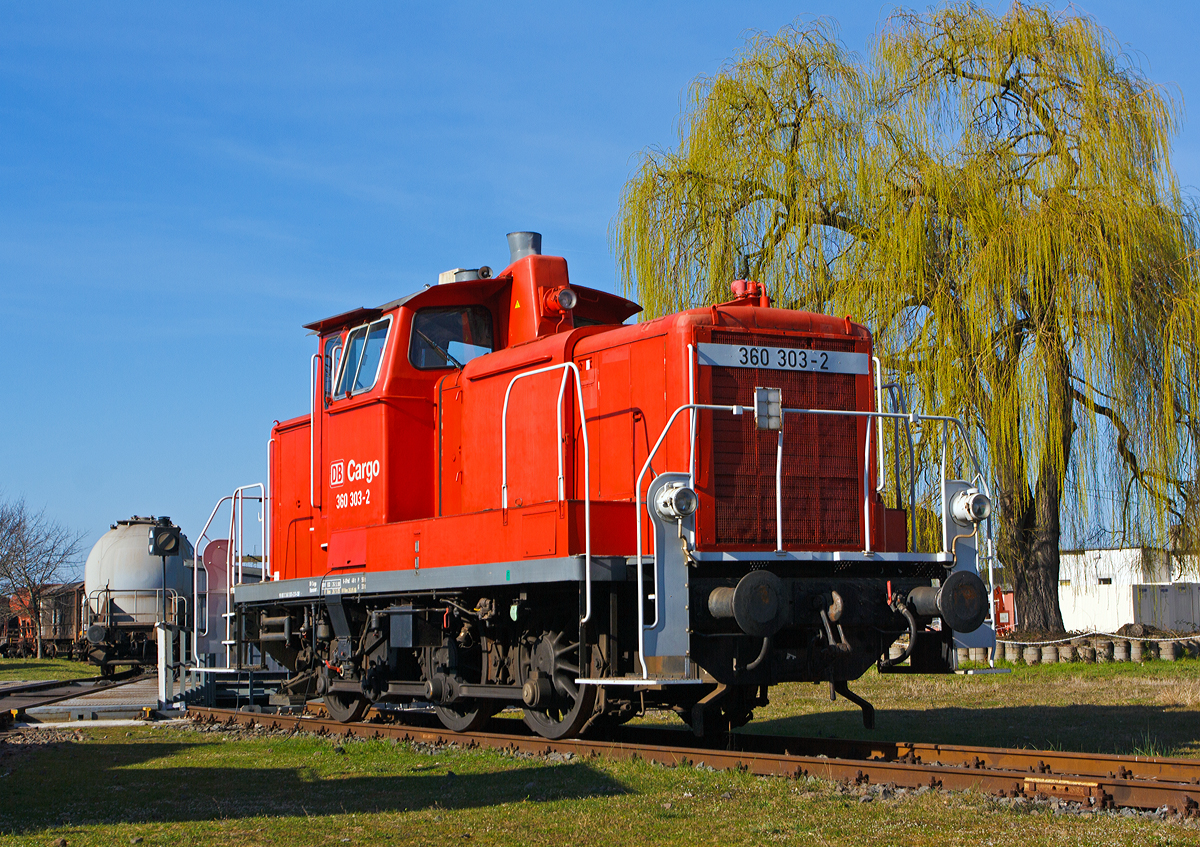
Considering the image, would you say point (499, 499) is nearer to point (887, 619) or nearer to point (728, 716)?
point (728, 716)

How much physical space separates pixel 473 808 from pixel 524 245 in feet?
19.6

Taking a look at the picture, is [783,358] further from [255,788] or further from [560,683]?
[255,788]

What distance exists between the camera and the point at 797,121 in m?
19.7

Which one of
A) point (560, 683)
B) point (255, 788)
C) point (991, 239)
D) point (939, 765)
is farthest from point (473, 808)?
point (991, 239)

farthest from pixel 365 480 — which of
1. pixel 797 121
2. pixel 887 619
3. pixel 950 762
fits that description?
pixel 797 121

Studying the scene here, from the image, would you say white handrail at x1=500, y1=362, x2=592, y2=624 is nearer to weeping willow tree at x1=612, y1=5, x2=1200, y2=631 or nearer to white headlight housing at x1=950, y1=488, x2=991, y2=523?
white headlight housing at x1=950, y1=488, x2=991, y2=523

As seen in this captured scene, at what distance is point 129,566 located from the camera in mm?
28359

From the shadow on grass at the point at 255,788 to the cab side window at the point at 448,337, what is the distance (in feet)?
11.8

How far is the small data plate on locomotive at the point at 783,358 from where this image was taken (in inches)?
352

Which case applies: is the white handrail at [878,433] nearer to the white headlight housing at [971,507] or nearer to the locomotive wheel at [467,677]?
the white headlight housing at [971,507]

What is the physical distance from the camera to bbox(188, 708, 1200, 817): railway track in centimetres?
655

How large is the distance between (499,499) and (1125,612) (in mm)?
31795

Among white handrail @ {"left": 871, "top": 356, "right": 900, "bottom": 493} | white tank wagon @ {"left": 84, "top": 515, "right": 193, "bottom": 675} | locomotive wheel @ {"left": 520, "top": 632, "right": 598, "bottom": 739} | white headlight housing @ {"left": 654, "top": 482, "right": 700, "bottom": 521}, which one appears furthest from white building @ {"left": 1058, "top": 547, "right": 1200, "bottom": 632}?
white headlight housing @ {"left": 654, "top": 482, "right": 700, "bottom": 521}

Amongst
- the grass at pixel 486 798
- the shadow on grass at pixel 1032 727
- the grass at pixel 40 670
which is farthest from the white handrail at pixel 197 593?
the grass at pixel 40 670
